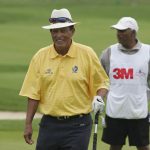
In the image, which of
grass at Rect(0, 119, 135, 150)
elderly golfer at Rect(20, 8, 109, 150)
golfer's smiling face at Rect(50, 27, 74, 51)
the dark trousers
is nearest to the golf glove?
elderly golfer at Rect(20, 8, 109, 150)

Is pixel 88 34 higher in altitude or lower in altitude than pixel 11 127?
lower

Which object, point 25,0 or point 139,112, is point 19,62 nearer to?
point 139,112

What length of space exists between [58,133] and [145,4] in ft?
131

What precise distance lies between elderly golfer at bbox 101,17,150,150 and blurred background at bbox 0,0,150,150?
1.91 meters

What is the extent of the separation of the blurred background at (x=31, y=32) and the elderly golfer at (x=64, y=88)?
3.34 m

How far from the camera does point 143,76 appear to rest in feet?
28.8

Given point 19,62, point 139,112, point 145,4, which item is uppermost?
point 139,112

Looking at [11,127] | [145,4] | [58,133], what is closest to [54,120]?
[58,133]

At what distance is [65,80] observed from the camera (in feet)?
23.2

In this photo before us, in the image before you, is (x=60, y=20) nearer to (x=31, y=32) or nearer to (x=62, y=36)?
(x=62, y=36)

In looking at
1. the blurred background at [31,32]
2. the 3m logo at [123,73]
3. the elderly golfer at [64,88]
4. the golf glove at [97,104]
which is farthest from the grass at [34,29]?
the golf glove at [97,104]

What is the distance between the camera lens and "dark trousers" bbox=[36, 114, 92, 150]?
7.14 m

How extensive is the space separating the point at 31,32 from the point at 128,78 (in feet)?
75.7

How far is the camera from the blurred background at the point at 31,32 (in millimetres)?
15461
